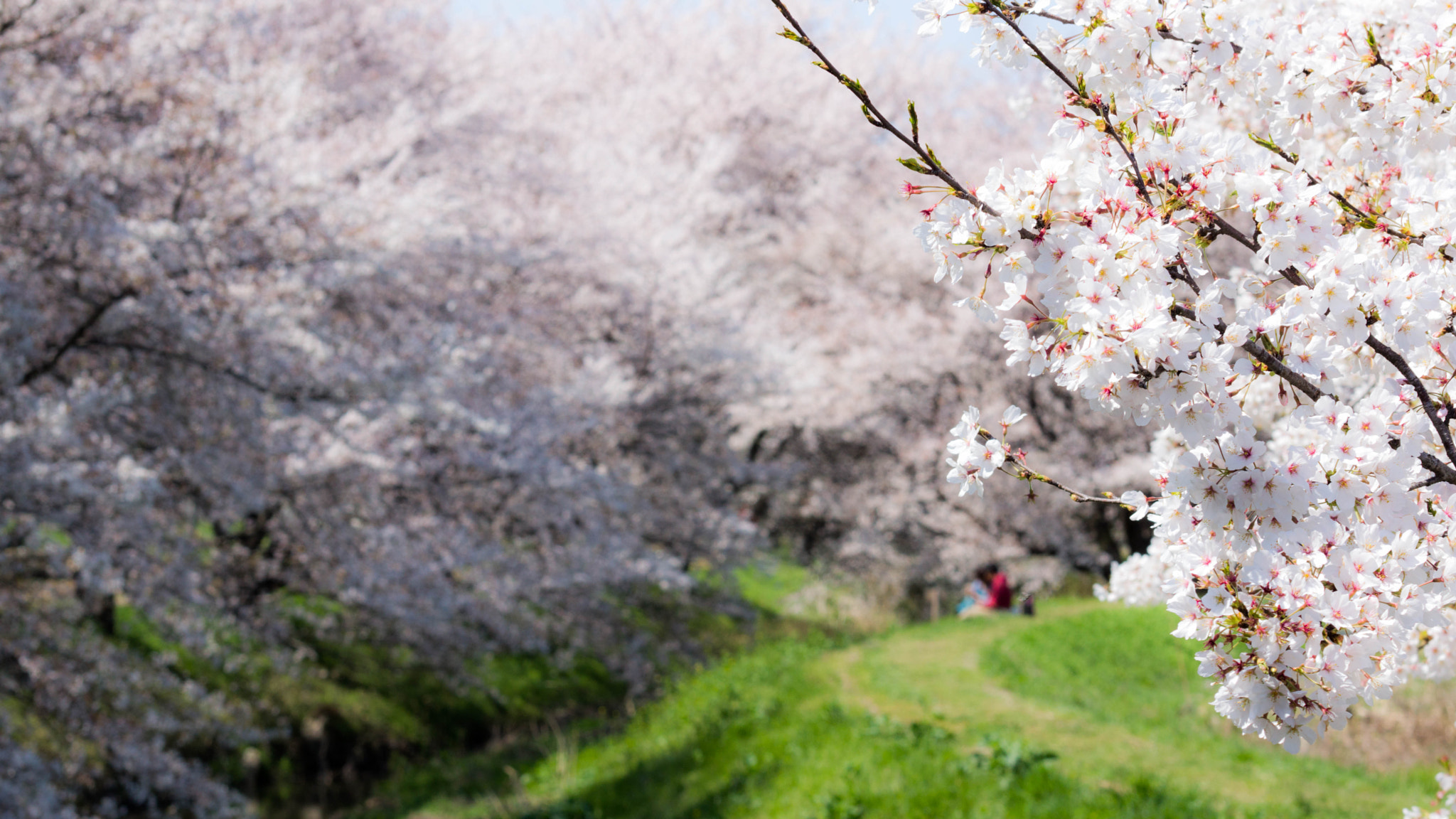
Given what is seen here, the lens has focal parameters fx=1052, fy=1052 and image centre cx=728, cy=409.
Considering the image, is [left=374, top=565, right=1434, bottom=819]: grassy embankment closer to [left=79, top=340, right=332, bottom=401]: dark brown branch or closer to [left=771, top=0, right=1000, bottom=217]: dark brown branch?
[left=79, top=340, right=332, bottom=401]: dark brown branch

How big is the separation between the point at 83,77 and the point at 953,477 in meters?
6.99

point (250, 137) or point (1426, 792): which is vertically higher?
point (250, 137)

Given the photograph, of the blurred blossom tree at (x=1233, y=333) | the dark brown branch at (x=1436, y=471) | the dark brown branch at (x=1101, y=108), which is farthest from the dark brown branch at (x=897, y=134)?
the dark brown branch at (x=1436, y=471)

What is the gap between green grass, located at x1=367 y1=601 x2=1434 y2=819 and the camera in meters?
6.44

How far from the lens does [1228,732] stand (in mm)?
8742

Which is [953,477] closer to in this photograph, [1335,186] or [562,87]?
[1335,186]

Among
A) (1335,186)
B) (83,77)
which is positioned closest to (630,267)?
(83,77)

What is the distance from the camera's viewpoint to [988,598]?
1738 cm

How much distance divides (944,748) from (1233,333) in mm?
6315

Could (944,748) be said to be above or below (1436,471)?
below

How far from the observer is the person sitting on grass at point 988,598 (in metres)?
17.2

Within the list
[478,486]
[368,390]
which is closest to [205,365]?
[368,390]

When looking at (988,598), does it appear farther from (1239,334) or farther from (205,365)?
(1239,334)

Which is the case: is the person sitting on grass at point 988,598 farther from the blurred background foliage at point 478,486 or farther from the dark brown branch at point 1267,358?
the dark brown branch at point 1267,358
